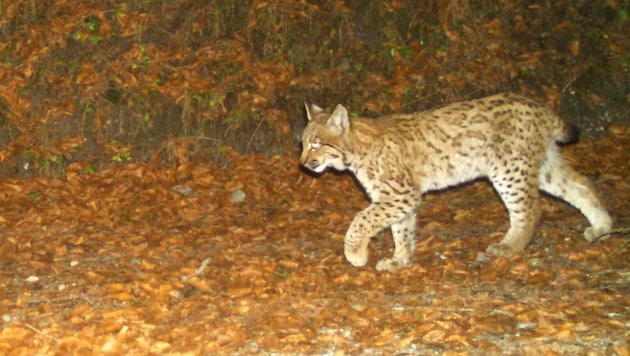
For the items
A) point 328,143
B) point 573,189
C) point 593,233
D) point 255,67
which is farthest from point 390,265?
point 255,67

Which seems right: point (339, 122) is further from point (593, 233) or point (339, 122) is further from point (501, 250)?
point (593, 233)

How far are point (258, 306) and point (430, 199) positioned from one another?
395 centimetres

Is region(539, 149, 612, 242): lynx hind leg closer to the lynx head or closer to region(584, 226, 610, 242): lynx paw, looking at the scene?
region(584, 226, 610, 242): lynx paw

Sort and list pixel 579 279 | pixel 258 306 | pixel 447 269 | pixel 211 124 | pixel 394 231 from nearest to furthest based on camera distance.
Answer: pixel 258 306 < pixel 579 279 < pixel 447 269 < pixel 394 231 < pixel 211 124

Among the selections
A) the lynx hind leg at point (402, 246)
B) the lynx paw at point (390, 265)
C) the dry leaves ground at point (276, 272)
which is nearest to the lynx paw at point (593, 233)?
the dry leaves ground at point (276, 272)

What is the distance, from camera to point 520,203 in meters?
7.65

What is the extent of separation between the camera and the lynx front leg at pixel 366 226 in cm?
722

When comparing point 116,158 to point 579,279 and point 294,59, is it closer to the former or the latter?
point 294,59

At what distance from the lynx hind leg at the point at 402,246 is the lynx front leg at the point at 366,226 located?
21cm

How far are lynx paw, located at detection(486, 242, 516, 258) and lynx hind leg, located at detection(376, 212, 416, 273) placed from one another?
712 mm

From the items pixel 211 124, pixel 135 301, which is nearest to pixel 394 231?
pixel 135 301

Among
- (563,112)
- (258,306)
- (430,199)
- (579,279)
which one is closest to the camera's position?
(258,306)

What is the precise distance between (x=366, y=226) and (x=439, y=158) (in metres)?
1.14

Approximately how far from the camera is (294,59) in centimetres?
1111
